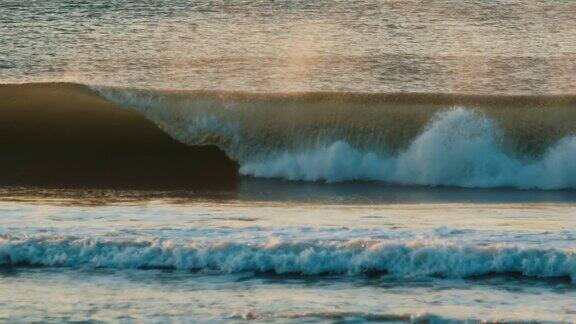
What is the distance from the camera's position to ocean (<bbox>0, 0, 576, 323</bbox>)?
13.1 meters

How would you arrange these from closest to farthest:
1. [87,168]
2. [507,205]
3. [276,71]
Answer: [507,205], [87,168], [276,71]

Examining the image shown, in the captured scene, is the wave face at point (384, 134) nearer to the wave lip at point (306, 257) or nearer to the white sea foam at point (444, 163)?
the white sea foam at point (444, 163)

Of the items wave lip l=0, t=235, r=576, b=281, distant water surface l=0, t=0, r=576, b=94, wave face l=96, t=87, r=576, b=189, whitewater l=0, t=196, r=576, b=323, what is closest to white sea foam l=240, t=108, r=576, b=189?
wave face l=96, t=87, r=576, b=189

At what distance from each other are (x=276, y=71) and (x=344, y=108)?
6042mm

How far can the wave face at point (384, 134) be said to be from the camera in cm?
2114

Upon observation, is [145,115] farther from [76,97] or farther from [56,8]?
[56,8]

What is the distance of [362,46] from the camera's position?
1318 inches

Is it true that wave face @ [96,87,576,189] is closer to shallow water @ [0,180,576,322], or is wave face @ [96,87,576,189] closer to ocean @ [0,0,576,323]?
ocean @ [0,0,576,323]

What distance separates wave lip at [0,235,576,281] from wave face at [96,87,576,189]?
6.99m

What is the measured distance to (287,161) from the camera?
21.9 m

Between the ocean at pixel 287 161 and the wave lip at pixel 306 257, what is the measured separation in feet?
0.07

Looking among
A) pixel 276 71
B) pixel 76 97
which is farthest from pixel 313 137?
pixel 276 71

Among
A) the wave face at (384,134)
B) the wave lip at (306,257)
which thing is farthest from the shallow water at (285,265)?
the wave face at (384,134)

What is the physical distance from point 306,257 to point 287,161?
320 inches
